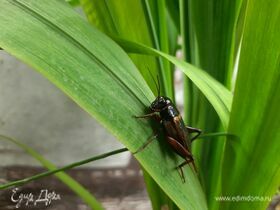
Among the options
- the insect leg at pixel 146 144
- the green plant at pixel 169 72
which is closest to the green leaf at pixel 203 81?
the green plant at pixel 169 72

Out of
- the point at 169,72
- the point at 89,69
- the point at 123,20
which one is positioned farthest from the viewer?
the point at 169,72

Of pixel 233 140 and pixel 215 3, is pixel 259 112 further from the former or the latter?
pixel 215 3

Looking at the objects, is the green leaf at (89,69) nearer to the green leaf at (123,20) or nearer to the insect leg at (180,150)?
the insect leg at (180,150)

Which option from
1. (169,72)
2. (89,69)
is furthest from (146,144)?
(169,72)

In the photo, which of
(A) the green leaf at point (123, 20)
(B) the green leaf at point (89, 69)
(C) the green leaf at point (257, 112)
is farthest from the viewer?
(A) the green leaf at point (123, 20)

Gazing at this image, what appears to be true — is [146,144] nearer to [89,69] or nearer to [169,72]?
[89,69]

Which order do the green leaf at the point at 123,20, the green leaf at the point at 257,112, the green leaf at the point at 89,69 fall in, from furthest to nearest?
the green leaf at the point at 123,20 < the green leaf at the point at 257,112 < the green leaf at the point at 89,69

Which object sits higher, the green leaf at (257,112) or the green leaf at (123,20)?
the green leaf at (123,20)

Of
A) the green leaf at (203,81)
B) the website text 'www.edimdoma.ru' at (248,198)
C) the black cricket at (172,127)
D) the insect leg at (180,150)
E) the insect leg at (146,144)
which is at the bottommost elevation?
the website text 'www.edimdoma.ru' at (248,198)
